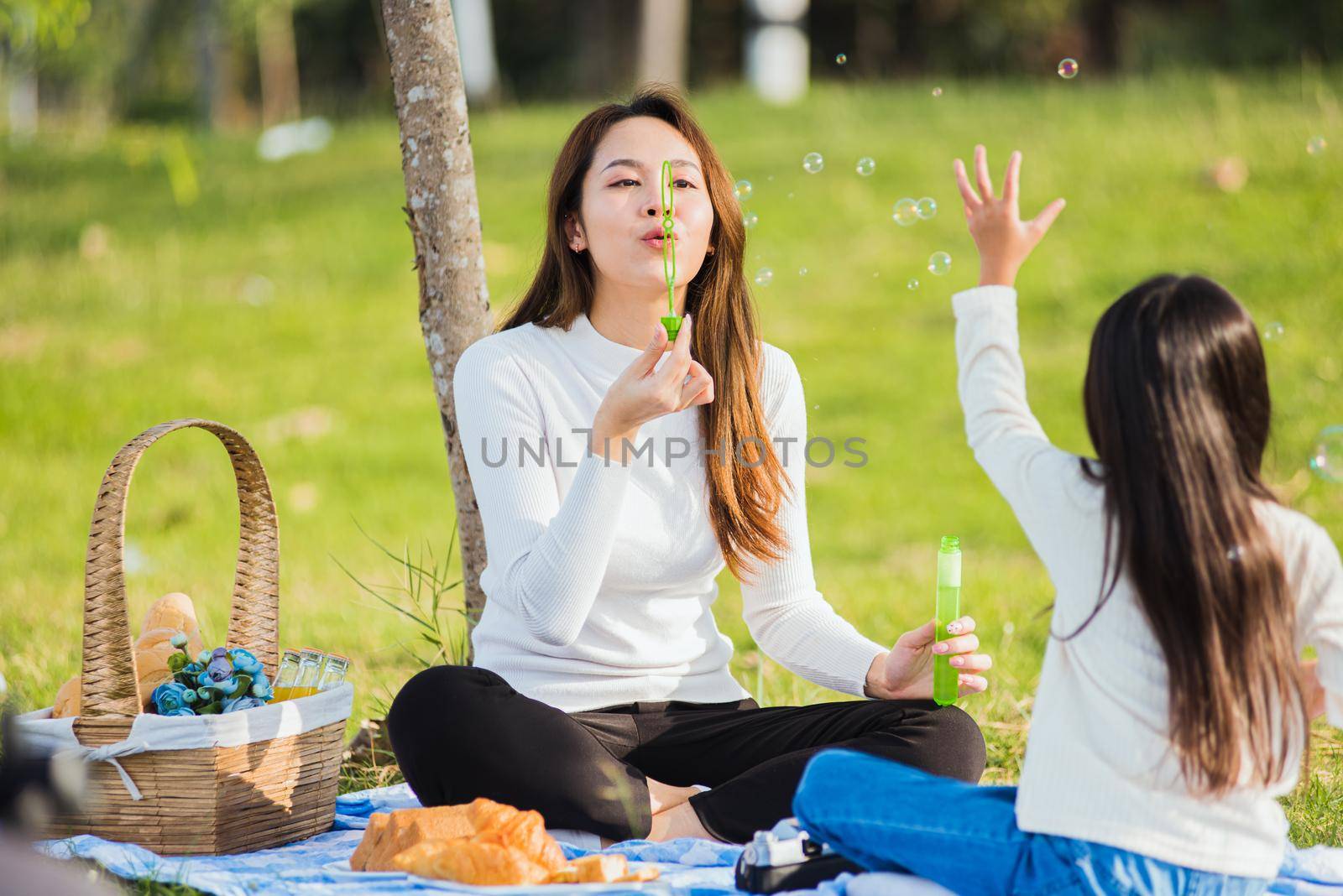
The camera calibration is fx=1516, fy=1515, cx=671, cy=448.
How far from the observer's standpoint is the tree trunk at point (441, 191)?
3.02 metres

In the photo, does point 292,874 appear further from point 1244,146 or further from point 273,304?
point 1244,146

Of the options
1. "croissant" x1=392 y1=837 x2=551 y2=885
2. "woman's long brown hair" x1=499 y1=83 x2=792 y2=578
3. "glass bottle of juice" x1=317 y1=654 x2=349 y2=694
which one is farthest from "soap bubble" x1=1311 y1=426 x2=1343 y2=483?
"glass bottle of juice" x1=317 y1=654 x2=349 y2=694

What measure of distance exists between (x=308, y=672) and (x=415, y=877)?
0.63 meters

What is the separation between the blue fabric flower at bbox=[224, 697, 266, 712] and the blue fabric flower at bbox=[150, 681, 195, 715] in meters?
0.06

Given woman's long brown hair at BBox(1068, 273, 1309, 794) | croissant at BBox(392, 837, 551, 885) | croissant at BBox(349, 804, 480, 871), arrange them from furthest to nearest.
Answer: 1. croissant at BBox(349, 804, 480, 871)
2. croissant at BBox(392, 837, 551, 885)
3. woman's long brown hair at BBox(1068, 273, 1309, 794)

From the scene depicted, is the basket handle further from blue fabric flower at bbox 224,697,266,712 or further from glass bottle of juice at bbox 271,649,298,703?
glass bottle of juice at bbox 271,649,298,703

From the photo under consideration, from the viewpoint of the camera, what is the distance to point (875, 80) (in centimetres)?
1191

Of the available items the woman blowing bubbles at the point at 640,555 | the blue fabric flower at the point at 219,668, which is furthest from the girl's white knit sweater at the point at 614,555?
the blue fabric flower at the point at 219,668

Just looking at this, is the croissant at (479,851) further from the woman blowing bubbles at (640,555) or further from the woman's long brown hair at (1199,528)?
the woman's long brown hair at (1199,528)

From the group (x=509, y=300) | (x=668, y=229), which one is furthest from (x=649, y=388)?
(x=509, y=300)

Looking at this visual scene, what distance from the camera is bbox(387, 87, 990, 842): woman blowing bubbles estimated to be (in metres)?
2.39

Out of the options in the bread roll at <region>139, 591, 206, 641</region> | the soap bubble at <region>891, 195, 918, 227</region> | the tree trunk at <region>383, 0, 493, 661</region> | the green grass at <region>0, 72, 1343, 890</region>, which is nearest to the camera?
Result: the bread roll at <region>139, 591, 206, 641</region>

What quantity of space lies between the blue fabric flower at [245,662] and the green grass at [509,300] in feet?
3.53

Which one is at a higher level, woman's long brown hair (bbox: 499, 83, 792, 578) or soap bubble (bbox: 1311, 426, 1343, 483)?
woman's long brown hair (bbox: 499, 83, 792, 578)
